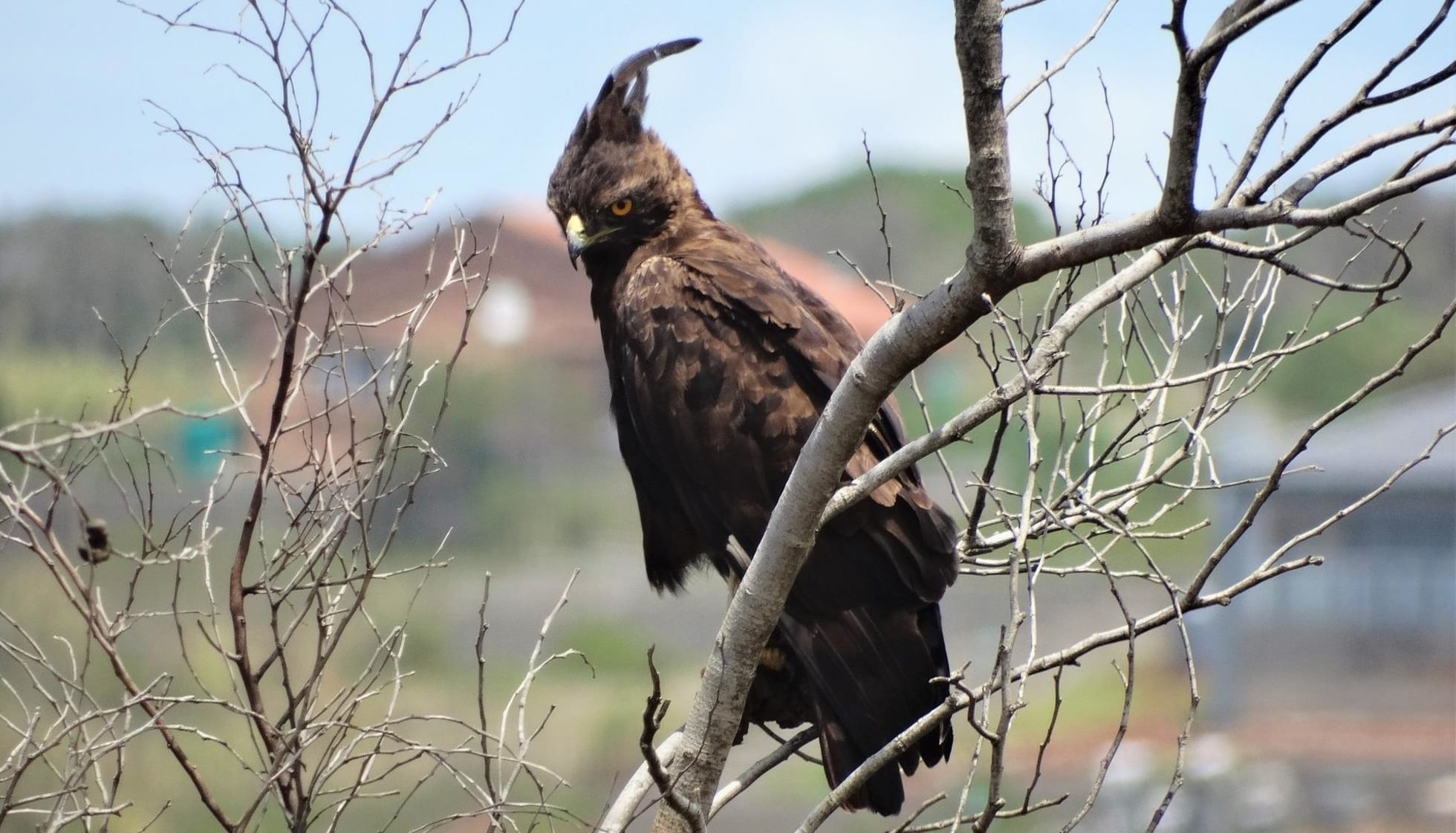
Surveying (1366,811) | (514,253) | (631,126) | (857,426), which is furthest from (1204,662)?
(857,426)

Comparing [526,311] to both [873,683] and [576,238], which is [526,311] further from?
[873,683]

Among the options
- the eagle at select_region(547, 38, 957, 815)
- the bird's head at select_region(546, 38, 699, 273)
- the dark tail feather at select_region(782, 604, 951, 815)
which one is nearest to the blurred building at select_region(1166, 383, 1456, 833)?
the bird's head at select_region(546, 38, 699, 273)

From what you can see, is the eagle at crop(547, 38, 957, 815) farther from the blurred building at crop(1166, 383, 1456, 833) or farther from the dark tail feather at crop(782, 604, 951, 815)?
the blurred building at crop(1166, 383, 1456, 833)

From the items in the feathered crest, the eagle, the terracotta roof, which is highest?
the feathered crest

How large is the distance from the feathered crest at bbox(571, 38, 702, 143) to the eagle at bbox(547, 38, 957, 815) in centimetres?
9

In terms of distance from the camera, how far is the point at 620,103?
156 inches

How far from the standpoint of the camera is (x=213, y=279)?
2629 millimetres

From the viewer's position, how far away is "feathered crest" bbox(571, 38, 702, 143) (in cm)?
394

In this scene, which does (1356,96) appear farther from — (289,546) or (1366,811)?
(1366,811)

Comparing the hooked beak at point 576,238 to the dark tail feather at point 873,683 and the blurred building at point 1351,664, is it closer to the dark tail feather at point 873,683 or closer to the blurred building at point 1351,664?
the dark tail feather at point 873,683

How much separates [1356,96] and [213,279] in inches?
83.3

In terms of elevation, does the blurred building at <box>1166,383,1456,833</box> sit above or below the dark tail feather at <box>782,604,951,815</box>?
below

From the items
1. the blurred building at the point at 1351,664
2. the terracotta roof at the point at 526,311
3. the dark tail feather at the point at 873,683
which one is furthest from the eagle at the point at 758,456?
the blurred building at the point at 1351,664

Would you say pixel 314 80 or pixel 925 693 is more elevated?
pixel 314 80
